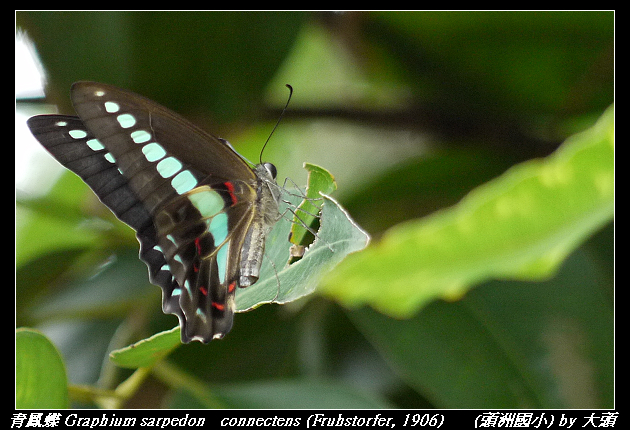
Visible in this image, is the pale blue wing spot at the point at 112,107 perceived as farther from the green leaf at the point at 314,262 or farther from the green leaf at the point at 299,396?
the green leaf at the point at 299,396

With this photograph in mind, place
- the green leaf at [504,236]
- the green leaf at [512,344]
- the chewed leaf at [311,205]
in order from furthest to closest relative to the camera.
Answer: the green leaf at [512,344]
the chewed leaf at [311,205]
the green leaf at [504,236]

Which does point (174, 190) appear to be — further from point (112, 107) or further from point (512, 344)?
point (512, 344)

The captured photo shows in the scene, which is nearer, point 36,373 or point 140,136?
point 36,373

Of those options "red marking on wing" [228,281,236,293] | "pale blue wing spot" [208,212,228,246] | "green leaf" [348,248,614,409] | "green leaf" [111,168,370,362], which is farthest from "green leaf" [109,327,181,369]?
"green leaf" [348,248,614,409]

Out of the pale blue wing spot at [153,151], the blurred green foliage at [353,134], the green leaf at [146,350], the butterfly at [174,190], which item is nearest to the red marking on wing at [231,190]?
the butterfly at [174,190]

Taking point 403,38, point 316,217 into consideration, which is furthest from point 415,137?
point 316,217

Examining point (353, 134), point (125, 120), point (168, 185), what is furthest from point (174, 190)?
point (353, 134)
